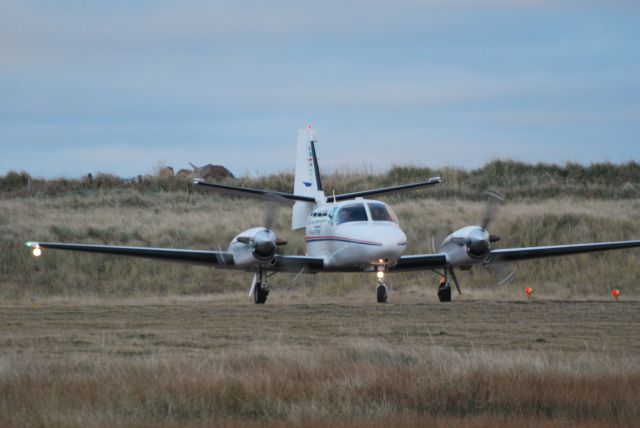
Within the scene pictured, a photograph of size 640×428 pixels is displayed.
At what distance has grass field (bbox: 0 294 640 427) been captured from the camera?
10.5 m

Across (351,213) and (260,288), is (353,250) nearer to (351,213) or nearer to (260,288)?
(351,213)

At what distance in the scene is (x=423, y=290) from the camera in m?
36.7

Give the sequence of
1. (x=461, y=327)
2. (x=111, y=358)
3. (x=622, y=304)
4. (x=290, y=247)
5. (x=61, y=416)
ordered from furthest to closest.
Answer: (x=290, y=247)
(x=622, y=304)
(x=461, y=327)
(x=111, y=358)
(x=61, y=416)

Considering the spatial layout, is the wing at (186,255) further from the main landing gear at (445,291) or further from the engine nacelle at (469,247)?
the engine nacelle at (469,247)

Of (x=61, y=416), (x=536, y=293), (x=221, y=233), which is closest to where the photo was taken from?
(x=61, y=416)

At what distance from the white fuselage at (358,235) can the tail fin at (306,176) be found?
13.8ft

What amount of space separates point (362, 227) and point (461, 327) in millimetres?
8897

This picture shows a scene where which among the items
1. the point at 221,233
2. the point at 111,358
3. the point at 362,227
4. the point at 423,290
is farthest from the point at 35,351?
the point at 221,233

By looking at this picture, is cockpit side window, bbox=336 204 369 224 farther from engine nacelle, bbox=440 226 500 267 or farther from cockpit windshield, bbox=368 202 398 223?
engine nacelle, bbox=440 226 500 267

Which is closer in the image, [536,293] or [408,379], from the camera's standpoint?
[408,379]

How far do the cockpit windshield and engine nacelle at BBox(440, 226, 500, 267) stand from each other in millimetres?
1776

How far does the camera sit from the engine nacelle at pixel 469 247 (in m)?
28.0

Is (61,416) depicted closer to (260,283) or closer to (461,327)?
(461,327)

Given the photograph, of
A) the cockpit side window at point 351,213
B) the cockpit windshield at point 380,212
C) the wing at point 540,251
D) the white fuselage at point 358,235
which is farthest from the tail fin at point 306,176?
the wing at point 540,251
